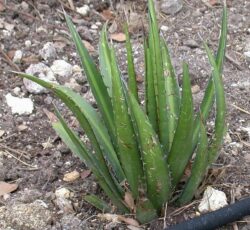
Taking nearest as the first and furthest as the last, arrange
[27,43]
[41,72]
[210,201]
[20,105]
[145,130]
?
1. [145,130]
2. [210,201]
3. [20,105]
4. [41,72]
5. [27,43]

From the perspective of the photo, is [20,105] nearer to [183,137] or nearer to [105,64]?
[105,64]

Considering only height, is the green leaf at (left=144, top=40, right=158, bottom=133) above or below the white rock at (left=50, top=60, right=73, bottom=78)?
above

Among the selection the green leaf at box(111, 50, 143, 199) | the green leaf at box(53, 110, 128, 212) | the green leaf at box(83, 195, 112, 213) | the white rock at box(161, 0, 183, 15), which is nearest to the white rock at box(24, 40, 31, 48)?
the white rock at box(161, 0, 183, 15)

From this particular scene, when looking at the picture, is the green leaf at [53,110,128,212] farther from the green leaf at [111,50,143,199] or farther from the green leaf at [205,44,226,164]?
the green leaf at [205,44,226,164]

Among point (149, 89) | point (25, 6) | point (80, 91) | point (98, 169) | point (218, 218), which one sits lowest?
point (218, 218)

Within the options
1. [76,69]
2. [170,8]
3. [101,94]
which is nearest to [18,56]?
[76,69]

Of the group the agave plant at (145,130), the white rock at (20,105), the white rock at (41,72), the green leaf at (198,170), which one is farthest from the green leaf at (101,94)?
the white rock at (41,72)
